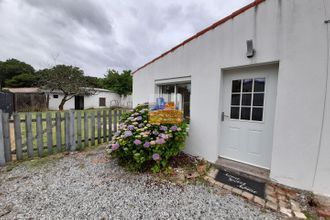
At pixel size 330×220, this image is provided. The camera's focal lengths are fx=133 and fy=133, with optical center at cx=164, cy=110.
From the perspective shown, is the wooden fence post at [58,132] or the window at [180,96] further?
the window at [180,96]

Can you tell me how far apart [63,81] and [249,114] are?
58.8 feet

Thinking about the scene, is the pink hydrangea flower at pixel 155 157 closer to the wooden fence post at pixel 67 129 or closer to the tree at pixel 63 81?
the wooden fence post at pixel 67 129

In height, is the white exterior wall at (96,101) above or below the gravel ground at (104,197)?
above

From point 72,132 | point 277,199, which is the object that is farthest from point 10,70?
point 277,199

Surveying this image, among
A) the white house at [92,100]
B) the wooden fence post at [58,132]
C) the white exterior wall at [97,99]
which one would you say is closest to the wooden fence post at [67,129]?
the wooden fence post at [58,132]

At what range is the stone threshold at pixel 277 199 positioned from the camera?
1.78 metres

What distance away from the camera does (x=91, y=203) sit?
187cm

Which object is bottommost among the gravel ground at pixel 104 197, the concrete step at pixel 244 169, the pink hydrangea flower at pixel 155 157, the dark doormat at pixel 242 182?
the gravel ground at pixel 104 197

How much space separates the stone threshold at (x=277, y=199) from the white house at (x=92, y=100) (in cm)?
2035

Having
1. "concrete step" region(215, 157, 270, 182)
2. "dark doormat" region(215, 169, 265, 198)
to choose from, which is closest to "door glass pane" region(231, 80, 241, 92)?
"concrete step" region(215, 157, 270, 182)

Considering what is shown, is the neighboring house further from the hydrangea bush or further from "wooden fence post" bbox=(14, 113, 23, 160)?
"wooden fence post" bbox=(14, 113, 23, 160)

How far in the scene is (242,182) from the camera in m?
2.41

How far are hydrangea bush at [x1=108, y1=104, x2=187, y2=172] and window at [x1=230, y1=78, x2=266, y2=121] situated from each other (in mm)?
1244

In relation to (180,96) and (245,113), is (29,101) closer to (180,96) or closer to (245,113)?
(180,96)
